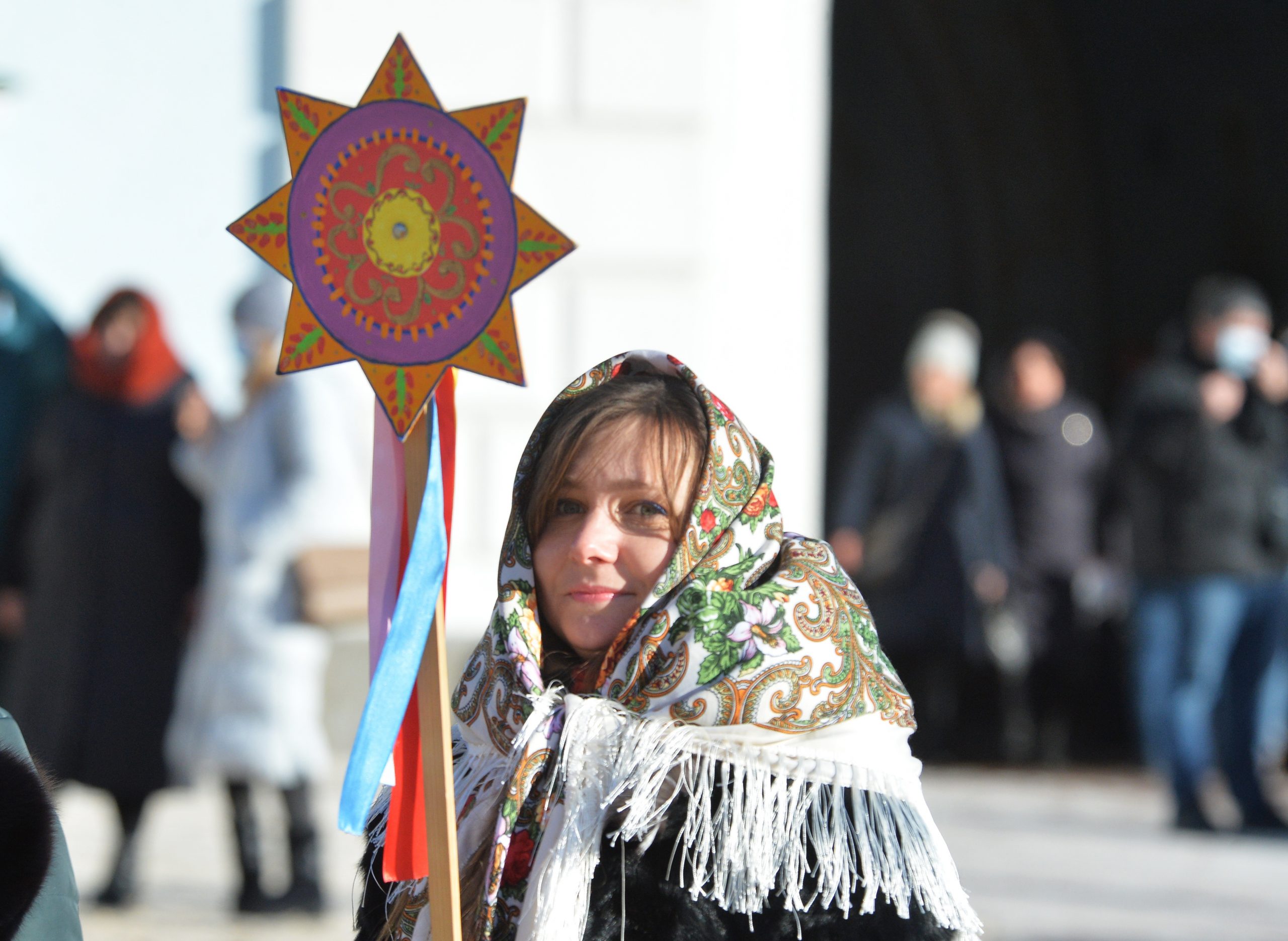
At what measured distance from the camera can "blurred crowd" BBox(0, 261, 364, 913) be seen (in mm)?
4719

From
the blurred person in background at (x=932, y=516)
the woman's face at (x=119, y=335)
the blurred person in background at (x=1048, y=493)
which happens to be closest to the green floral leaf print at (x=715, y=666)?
the woman's face at (x=119, y=335)

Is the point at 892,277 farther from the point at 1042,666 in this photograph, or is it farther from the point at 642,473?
the point at 642,473

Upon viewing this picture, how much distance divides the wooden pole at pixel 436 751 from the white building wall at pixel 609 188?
162 inches

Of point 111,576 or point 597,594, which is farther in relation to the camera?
point 111,576

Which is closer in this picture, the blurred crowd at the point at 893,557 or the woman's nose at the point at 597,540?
the woman's nose at the point at 597,540

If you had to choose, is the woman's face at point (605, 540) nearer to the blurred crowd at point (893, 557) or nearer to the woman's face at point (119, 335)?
the blurred crowd at point (893, 557)

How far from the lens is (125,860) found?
4840 mm

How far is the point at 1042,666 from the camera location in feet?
24.3

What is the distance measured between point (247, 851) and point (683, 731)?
3249 millimetres

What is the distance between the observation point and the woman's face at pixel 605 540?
72.2 inches

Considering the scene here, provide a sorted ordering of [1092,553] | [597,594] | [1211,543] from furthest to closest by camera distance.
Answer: [1092,553]
[1211,543]
[597,594]

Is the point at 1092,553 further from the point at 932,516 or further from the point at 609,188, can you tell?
the point at 609,188

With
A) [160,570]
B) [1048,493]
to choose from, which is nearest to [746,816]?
[160,570]

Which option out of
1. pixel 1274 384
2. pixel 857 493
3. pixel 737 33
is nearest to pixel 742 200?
pixel 737 33
